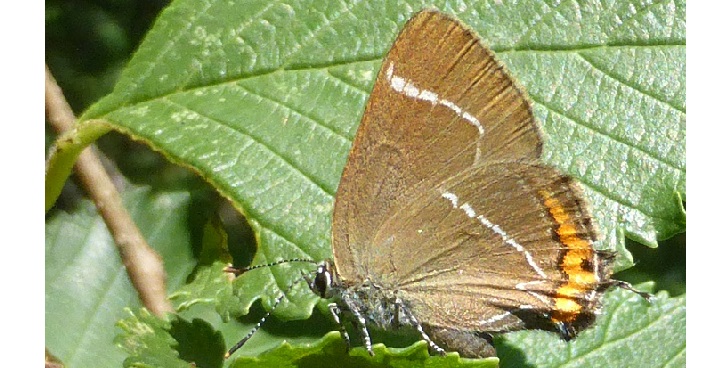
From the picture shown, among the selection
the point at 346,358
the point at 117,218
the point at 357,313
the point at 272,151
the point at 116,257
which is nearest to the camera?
the point at 346,358

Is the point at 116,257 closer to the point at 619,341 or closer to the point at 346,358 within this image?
the point at 346,358

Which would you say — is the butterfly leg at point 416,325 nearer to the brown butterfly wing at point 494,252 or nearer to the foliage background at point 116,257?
the brown butterfly wing at point 494,252

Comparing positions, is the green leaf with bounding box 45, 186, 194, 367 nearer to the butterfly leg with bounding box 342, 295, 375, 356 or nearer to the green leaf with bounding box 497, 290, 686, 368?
the butterfly leg with bounding box 342, 295, 375, 356

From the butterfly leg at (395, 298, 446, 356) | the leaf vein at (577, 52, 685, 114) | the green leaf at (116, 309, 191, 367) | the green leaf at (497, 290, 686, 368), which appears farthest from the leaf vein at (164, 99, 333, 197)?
the leaf vein at (577, 52, 685, 114)

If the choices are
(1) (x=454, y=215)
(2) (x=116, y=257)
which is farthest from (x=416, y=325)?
(2) (x=116, y=257)

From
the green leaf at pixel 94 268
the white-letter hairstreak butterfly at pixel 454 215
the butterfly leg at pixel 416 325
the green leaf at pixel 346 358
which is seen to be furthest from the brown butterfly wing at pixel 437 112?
the green leaf at pixel 94 268
